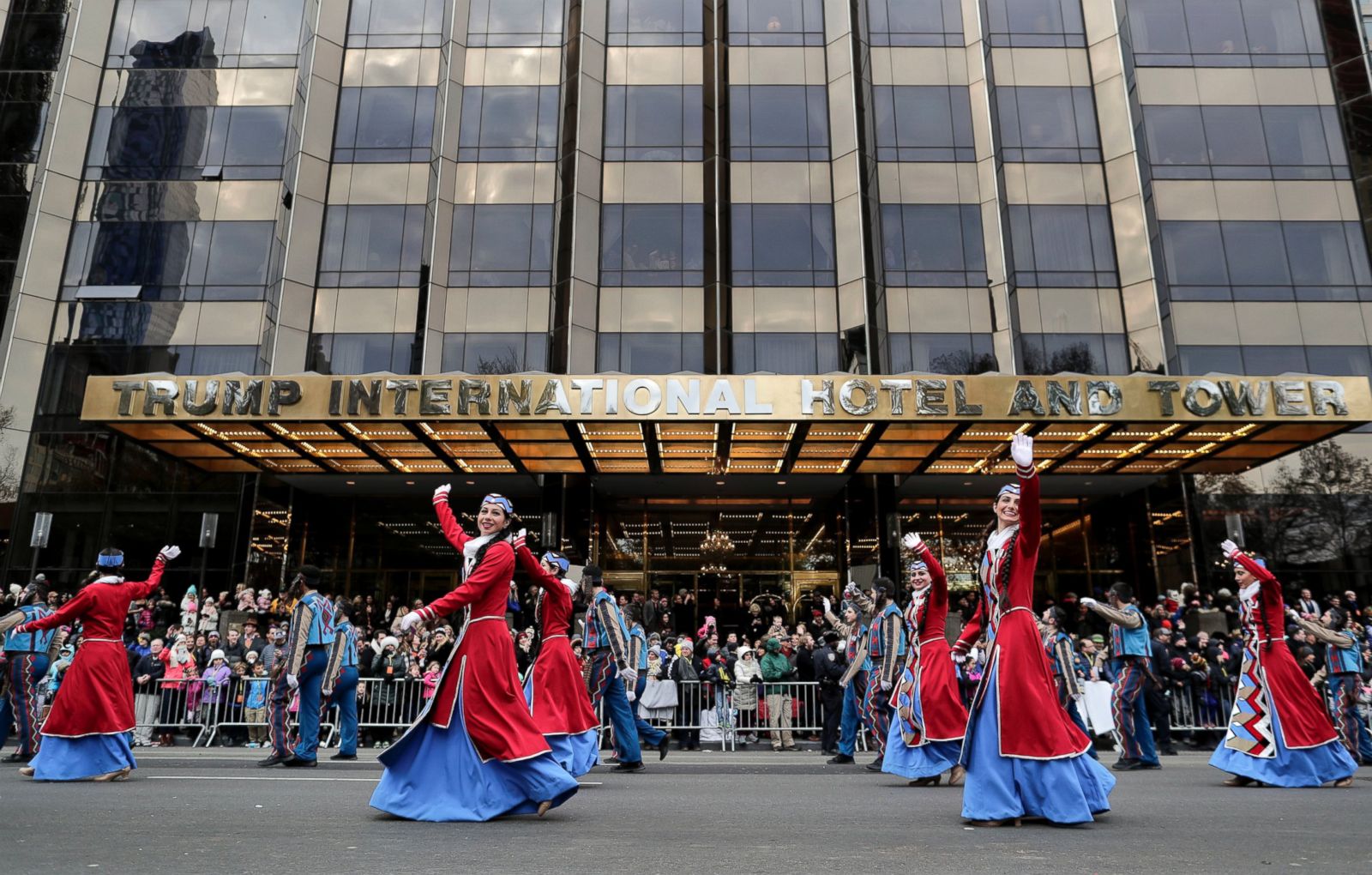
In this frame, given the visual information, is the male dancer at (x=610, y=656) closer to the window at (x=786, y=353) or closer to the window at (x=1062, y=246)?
the window at (x=786, y=353)

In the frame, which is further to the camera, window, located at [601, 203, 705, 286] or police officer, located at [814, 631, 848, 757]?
Result: window, located at [601, 203, 705, 286]

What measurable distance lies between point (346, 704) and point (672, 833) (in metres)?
7.42

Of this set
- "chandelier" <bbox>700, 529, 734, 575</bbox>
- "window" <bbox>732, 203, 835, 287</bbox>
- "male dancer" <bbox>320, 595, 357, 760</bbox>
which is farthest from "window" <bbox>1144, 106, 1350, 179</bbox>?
"male dancer" <bbox>320, 595, 357, 760</bbox>

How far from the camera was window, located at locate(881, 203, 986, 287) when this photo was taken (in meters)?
28.3

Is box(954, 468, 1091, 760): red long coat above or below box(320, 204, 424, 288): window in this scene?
below

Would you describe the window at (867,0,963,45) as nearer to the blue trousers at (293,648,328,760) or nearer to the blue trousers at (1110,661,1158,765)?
the blue trousers at (1110,661,1158,765)

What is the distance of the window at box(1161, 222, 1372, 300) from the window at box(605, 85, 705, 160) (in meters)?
14.6

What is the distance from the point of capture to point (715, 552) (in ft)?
97.3

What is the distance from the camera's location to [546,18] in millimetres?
31625

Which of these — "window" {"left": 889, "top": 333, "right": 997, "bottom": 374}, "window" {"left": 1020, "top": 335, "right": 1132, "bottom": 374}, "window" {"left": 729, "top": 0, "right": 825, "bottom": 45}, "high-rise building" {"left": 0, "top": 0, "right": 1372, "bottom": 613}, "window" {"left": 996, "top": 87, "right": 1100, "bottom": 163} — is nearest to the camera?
"high-rise building" {"left": 0, "top": 0, "right": 1372, "bottom": 613}

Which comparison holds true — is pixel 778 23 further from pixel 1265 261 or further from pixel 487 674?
pixel 487 674

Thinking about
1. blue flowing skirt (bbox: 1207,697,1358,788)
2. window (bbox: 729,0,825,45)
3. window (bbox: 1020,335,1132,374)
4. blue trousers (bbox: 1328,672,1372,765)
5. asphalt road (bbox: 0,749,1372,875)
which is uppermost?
window (bbox: 729,0,825,45)

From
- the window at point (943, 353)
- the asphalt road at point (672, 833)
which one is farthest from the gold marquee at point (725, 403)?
the asphalt road at point (672, 833)

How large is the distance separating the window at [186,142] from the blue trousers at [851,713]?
25.5 m
